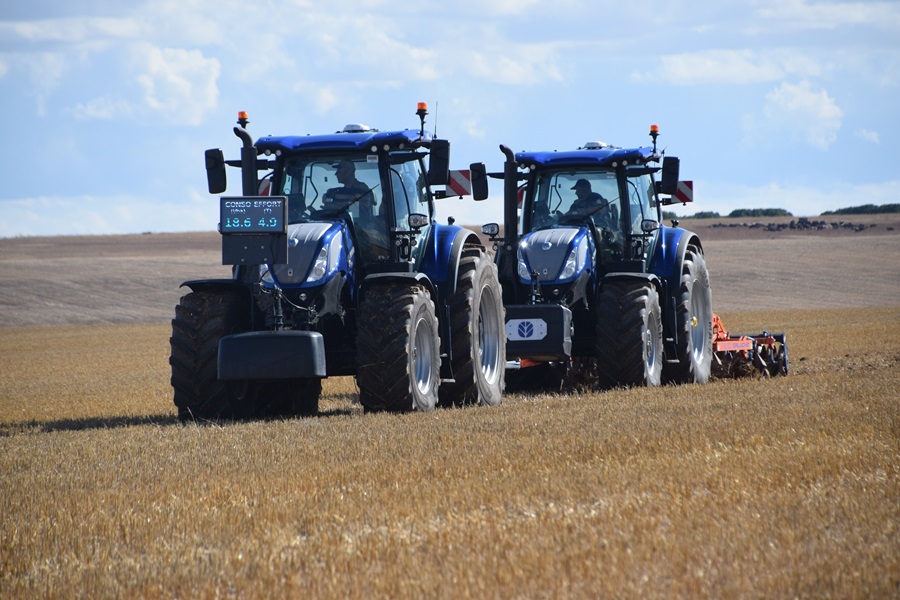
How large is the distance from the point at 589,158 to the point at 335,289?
4.73m

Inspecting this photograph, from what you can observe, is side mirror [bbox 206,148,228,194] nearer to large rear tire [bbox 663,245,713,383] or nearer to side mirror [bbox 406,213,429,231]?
side mirror [bbox 406,213,429,231]

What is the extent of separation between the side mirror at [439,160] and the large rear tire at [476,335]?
104 cm

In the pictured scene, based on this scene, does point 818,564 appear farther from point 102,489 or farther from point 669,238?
point 669,238

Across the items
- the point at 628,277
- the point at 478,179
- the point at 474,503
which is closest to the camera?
the point at 474,503

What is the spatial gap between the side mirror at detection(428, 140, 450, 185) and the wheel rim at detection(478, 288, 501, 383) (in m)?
1.64

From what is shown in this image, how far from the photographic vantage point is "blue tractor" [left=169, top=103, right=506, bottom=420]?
10.7m

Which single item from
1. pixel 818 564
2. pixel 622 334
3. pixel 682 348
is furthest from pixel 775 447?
pixel 682 348

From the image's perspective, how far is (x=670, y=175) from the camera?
14.5 meters

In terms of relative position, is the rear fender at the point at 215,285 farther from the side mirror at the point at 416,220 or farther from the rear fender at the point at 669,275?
the rear fender at the point at 669,275

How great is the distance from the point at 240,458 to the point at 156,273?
45.8 meters

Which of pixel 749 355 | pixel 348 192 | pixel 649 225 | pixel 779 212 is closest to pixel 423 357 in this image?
pixel 348 192

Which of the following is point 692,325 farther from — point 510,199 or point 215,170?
point 215,170

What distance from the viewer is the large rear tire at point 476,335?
39.2 ft

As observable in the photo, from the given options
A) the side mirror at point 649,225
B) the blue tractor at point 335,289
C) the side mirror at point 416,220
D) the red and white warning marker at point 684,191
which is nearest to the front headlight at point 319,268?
the blue tractor at point 335,289
